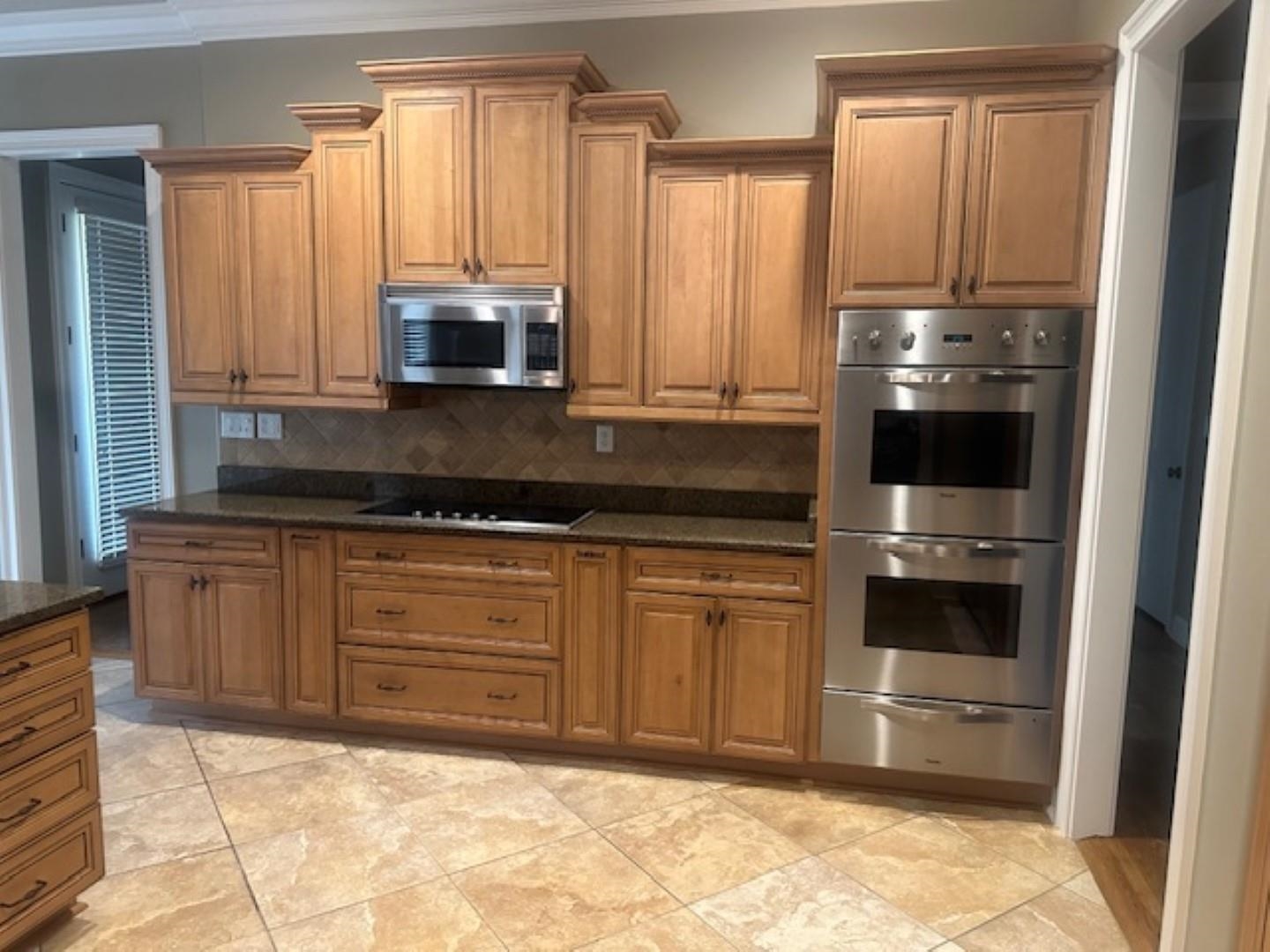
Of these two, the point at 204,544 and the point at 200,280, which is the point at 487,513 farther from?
the point at 200,280

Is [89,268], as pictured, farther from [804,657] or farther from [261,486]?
[804,657]

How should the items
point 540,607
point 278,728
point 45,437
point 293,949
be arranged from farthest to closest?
point 45,437
point 278,728
point 540,607
point 293,949

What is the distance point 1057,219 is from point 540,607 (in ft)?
7.04

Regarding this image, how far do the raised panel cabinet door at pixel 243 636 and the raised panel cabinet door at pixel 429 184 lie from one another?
1.33 metres

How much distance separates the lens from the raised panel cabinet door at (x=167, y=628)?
341cm

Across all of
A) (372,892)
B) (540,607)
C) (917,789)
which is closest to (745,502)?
(540,607)

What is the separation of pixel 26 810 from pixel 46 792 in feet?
0.19

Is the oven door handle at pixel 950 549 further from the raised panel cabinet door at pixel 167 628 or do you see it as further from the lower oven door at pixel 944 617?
the raised panel cabinet door at pixel 167 628

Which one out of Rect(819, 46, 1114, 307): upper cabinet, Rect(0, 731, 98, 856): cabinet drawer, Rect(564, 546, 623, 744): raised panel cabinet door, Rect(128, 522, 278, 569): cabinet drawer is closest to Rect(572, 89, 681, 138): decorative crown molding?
Rect(819, 46, 1114, 307): upper cabinet

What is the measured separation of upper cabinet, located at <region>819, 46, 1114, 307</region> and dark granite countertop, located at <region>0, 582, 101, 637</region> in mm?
2328

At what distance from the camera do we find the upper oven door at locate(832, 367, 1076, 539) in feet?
8.82

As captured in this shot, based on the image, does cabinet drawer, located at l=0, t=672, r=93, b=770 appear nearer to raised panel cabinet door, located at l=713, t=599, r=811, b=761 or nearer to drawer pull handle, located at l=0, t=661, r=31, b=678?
drawer pull handle, located at l=0, t=661, r=31, b=678

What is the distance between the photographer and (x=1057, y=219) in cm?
262

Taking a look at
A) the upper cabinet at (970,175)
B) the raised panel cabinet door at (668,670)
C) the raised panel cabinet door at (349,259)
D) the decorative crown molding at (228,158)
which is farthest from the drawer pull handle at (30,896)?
the upper cabinet at (970,175)
